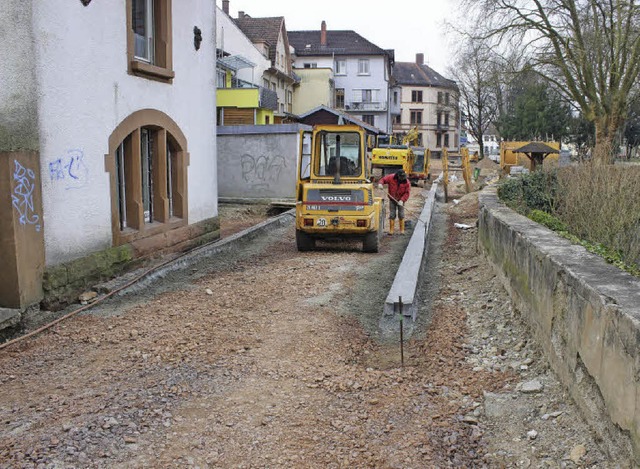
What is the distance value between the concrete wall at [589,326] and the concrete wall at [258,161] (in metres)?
15.5

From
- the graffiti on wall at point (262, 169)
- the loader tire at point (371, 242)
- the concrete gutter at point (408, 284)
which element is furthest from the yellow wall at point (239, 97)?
the loader tire at point (371, 242)

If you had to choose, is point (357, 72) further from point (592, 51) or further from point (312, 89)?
point (592, 51)

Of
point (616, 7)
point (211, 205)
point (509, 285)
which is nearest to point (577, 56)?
point (616, 7)

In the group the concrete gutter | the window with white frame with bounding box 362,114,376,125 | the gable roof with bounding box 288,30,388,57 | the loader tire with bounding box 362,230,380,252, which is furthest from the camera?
the window with white frame with bounding box 362,114,376,125

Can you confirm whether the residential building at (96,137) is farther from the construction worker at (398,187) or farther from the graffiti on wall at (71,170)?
the construction worker at (398,187)

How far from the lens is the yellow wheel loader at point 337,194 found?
41.6ft

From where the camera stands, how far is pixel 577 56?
25.7 metres

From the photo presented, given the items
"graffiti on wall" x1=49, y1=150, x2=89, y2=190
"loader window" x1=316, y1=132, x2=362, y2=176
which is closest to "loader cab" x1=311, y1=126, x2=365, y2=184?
"loader window" x1=316, y1=132, x2=362, y2=176

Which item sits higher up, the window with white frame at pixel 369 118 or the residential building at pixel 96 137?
the window with white frame at pixel 369 118

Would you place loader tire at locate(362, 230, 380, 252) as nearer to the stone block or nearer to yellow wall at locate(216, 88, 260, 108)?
the stone block

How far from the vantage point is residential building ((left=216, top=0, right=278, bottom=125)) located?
35.1m

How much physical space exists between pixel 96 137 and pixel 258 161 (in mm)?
13704

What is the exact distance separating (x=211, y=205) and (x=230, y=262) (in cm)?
214

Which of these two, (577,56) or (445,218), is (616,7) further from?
(445,218)
